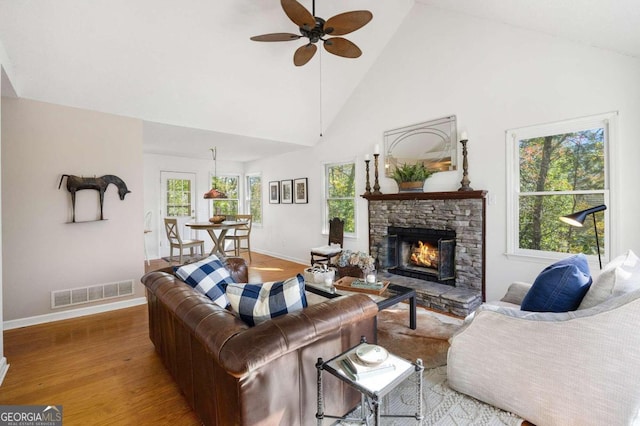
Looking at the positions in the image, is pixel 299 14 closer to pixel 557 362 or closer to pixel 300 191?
pixel 557 362

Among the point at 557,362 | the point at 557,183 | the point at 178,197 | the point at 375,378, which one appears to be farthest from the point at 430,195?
the point at 178,197

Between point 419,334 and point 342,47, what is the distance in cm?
298

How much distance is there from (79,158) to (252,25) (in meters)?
2.55

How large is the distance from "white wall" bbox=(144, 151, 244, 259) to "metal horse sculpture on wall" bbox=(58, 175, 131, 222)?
10.3 feet

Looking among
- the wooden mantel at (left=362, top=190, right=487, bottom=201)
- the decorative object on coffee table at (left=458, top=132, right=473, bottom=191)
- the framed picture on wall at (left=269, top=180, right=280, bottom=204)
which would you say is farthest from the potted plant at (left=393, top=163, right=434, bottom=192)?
the framed picture on wall at (left=269, top=180, right=280, bottom=204)

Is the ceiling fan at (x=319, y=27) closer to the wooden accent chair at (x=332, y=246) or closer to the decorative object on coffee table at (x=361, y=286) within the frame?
the decorative object on coffee table at (x=361, y=286)

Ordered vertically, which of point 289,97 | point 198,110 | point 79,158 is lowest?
point 79,158

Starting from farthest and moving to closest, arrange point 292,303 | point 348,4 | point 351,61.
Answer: point 351,61 → point 348,4 → point 292,303

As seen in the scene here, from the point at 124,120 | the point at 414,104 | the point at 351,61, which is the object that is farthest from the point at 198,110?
the point at 414,104

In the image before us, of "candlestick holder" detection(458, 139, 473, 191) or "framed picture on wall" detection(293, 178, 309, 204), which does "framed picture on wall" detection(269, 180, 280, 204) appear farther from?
"candlestick holder" detection(458, 139, 473, 191)

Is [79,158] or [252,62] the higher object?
[252,62]

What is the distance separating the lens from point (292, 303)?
1.63m

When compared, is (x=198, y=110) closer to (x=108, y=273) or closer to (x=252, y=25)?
(x=252, y=25)

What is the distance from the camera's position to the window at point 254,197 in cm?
776
